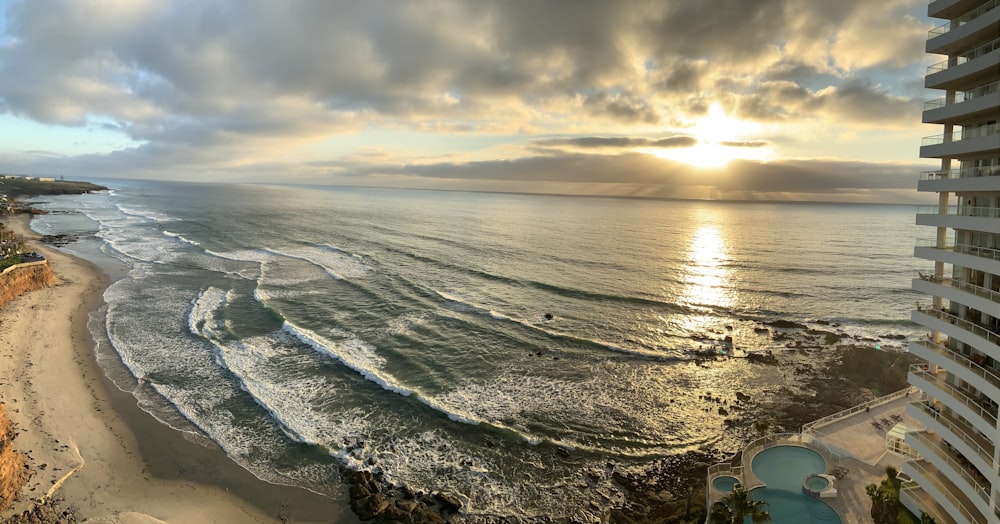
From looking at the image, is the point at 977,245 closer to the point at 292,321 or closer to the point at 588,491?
the point at 588,491

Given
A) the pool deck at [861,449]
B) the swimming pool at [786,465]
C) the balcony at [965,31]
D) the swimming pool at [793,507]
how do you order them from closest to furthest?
the balcony at [965,31]
the swimming pool at [793,507]
the pool deck at [861,449]
the swimming pool at [786,465]

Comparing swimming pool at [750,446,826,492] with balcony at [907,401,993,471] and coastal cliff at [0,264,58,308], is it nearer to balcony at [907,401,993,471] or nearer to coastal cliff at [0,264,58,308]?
balcony at [907,401,993,471]

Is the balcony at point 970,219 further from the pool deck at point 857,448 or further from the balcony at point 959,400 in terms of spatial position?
the pool deck at point 857,448

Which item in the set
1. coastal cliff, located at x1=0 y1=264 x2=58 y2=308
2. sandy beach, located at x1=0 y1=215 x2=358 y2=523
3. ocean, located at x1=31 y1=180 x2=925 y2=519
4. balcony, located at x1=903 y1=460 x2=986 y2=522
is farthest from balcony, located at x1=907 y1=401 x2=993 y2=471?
coastal cliff, located at x1=0 y1=264 x2=58 y2=308

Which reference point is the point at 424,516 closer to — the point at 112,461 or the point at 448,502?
the point at 448,502

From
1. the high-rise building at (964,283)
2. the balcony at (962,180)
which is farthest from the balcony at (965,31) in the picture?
the balcony at (962,180)
